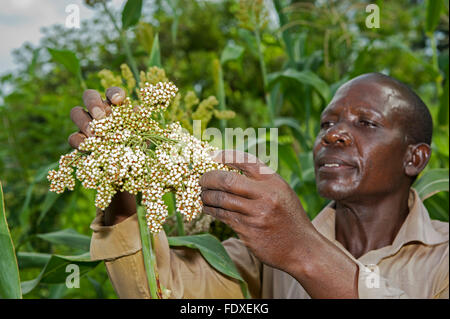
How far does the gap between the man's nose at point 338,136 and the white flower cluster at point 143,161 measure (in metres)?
0.71

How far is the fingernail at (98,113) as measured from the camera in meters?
0.93

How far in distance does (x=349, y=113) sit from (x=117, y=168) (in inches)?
38.9

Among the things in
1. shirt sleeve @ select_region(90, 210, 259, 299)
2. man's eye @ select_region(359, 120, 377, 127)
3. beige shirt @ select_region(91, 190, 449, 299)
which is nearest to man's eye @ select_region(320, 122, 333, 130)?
man's eye @ select_region(359, 120, 377, 127)

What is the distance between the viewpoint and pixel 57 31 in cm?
392

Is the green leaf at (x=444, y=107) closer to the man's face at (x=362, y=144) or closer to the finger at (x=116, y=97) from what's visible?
the man's face at (x=362, y=144)

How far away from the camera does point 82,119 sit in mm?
982

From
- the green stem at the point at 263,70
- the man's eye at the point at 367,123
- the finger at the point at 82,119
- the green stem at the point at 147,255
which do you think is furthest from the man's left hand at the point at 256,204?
the green stem at the point at 263,70

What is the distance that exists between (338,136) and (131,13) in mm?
848

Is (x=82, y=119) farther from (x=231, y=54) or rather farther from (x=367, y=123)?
(x=231, y=54)

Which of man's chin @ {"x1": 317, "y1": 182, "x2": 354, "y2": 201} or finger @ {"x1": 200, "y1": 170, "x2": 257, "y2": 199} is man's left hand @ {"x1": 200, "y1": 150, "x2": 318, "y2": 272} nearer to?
finger @ {"x1": 200, "y1": 170, "x2": 257, "y2": 199}

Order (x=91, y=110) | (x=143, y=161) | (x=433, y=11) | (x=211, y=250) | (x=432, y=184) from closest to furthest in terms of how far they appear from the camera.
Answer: (x=143, y=161)
(x=91, y=110)
(x=211, y=250)
(x=432, y=184)
(x=433, y=11)

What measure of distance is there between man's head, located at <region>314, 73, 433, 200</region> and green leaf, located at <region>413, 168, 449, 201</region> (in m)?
0.31

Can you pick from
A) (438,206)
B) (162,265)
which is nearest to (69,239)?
(162,265)

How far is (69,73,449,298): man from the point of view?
113cm
